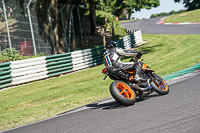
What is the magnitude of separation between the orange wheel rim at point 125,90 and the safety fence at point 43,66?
27.6 ft

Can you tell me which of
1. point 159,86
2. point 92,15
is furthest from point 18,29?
point 92,15

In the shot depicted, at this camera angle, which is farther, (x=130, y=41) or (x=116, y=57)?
(x=130, y=41)

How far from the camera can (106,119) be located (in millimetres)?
5914

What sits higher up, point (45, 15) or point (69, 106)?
point (45, 15)

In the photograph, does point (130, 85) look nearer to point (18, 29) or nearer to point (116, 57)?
point (116, 57)

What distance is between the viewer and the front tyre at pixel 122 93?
262 inches

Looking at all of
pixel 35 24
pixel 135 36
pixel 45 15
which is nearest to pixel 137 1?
pixel 135 36

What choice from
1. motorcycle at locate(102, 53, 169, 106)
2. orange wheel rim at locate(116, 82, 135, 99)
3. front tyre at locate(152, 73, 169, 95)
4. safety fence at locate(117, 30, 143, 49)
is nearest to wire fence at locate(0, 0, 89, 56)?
safety fence at locate(117, 30, 143, 49)

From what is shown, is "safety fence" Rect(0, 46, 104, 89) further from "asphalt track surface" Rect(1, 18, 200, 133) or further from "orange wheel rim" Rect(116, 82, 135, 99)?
"orange wheel rim" Rect(116, 82, 135, 99)

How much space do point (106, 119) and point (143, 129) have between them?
1258 mm

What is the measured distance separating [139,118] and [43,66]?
10.7 metres

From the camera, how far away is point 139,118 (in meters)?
5.58

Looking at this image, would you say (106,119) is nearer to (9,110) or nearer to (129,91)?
(129,91)

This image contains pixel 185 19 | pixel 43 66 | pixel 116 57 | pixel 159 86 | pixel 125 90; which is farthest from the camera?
pixel 185 19
